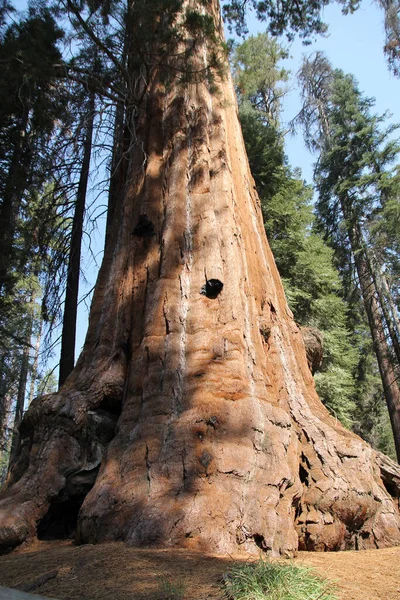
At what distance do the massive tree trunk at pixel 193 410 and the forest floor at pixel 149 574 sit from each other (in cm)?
34

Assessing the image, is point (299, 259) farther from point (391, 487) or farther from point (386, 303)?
point (391, 487)

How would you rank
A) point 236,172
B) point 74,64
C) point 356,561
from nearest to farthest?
1. point 356,561
2. point 236,172
3. point 74,64

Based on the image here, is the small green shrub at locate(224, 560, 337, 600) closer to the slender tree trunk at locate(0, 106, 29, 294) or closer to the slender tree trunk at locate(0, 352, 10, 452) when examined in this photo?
the slender tree trunk at locate(0, 106, 29, 294)

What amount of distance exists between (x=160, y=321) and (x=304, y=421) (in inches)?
72.0

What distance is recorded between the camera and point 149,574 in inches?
101

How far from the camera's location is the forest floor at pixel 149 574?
7.66 ft

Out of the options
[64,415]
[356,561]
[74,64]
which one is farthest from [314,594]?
[74,64]

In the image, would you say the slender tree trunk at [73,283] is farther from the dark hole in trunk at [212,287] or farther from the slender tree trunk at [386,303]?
the slender tree trunk at [386,303]

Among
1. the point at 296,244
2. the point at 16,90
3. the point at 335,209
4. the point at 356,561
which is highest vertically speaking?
the point at 335,209

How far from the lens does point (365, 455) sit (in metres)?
4.88

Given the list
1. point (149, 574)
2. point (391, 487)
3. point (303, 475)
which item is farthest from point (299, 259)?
point (149, 574)

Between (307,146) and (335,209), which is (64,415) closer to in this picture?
(335,209)

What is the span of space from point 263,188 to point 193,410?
12107mm

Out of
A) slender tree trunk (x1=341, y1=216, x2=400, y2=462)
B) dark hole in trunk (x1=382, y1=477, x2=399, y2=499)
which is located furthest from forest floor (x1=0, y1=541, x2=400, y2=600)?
slender tree trunk (x1=341, y1=216, x2=400, y2=462)
